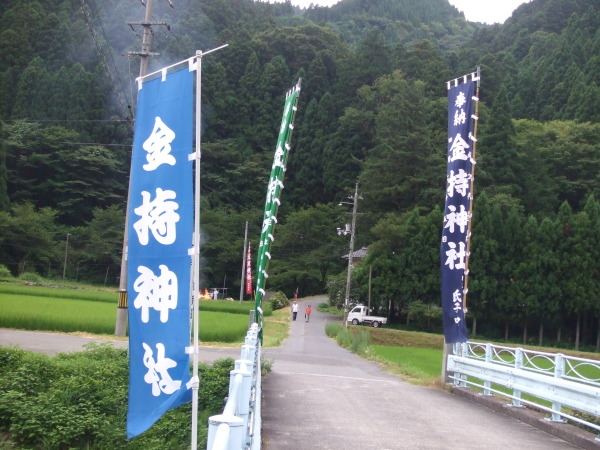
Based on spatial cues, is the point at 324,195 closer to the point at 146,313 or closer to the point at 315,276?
the point at 315,276

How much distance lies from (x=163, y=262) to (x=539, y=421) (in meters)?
5.93

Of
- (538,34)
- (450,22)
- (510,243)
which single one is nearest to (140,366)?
(510,243)

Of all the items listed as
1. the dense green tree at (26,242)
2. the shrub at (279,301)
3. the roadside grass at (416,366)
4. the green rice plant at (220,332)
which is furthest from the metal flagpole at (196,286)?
the dense green tree at (26,242)

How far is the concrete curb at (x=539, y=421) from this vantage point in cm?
720

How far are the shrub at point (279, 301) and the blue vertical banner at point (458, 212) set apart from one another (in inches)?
1426

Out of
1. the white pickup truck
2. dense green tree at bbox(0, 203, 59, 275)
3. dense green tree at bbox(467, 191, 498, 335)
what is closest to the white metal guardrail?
dense green tree at bbox(467, 191, 498, 335)

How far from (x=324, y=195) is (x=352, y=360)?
42.3 metres

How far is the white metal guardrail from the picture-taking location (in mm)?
7289

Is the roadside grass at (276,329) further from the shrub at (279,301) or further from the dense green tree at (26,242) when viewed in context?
the dense green tree at (26,242)

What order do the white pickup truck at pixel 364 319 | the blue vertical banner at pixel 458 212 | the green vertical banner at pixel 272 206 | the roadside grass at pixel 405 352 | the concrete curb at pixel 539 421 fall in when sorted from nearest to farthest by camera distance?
the concrete curb at pixel 539 421 → the green vertical banner at pixel 272 206 → the blue vertical banner at pixel 458 212 → the roadside grass at pixel 405 352 → the white pickup truck at pixel 364 319

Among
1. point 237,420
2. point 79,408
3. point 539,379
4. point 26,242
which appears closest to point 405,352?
point 539,379

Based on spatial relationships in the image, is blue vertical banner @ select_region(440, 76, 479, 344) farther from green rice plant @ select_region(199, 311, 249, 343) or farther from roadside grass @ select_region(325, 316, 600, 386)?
green rice plant @ select_region(199, 311, 249, 343)

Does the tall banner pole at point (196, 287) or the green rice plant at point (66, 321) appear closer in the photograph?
the tall banner pole at point (196, 287)

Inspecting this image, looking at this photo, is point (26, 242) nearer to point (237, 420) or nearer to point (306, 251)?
point (306, 251)
